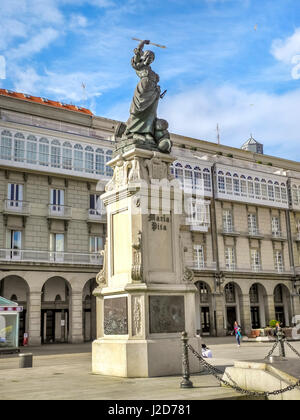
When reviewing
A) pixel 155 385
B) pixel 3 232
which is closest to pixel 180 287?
pixel 155 385

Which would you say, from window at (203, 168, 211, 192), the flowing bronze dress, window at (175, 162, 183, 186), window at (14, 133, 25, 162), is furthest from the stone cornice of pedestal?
window at (203, 168, 211, 192)

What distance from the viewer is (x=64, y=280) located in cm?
4000

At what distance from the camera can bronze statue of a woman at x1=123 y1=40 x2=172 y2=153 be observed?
12500 millimetres

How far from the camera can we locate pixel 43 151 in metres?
37.2

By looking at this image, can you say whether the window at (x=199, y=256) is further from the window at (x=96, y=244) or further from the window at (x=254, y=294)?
the window at (x=96, y=244)

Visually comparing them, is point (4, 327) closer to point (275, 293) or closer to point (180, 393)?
point (180, 393)

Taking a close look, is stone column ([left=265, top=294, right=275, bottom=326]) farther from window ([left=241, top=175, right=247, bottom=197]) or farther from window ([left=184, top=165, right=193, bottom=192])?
window ([left=184, top=165, right=193, bottom=192])

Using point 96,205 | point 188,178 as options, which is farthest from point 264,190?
point 96,205

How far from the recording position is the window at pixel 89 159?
39156 mm

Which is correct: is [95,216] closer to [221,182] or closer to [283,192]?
[221,182]

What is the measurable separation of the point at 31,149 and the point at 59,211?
556cm

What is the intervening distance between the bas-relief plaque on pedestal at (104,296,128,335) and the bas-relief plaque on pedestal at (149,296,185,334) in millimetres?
646

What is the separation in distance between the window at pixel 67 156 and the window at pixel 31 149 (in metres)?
2.44

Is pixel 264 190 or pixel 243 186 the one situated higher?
pixel 243 186
